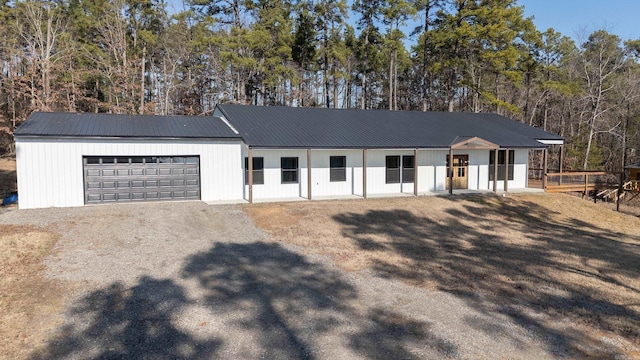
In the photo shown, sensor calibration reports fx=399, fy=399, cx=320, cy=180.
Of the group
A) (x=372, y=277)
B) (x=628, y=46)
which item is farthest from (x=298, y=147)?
(x=628, y=46)

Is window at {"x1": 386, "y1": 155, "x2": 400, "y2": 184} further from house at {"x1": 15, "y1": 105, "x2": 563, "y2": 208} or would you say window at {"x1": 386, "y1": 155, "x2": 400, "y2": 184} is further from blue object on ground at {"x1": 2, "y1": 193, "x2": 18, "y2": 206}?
blue object on ground at {"x1": 2, "y1": 193, "x2": 18, "y2": 206}

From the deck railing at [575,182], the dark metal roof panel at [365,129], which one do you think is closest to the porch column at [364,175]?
the dark metal roof panel at [365,129]

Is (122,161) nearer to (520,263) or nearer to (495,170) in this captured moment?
(520,263)

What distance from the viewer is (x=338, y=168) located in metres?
18.2

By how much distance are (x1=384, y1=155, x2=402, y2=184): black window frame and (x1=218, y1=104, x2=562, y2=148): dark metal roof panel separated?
0.96 metres

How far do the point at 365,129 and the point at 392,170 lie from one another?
2413mm

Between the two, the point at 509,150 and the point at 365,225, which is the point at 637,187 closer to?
the point at 509,150

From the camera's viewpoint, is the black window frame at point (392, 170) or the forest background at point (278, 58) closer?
the black window frame at point (392, 170)

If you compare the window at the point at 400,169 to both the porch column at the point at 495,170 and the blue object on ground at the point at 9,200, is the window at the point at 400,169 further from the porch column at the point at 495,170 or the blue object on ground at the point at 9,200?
the blue object on ground at the point at 9,200

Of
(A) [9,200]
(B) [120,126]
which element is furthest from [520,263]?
(A) [9,200]

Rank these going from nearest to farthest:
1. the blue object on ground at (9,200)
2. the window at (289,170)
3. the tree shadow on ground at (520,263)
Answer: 1. the tree shadow on ground at (520,263)
2. the blue object on ground at (9,200)
3. the window at (289,170)

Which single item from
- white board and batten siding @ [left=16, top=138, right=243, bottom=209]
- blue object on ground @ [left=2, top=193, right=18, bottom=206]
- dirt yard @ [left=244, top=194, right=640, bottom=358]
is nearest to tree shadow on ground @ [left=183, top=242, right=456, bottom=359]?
dirt yard @ [left=244, top=194, right=640, bottom=358]

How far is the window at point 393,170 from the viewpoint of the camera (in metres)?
18.9

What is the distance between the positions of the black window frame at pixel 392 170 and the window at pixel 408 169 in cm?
27
